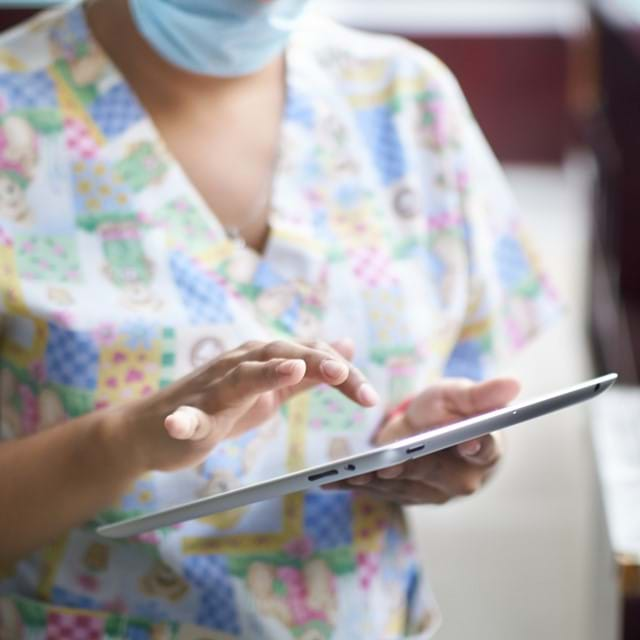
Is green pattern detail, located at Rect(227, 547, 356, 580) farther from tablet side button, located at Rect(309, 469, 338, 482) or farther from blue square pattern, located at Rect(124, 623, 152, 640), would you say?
tablet side button, located at Rect(309, 469, 338, 482)

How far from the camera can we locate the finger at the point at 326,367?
2.24 ft

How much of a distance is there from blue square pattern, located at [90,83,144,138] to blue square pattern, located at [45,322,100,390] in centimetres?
17

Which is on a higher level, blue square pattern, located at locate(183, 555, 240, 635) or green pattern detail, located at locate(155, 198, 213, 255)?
green pattern detail, located at locate(155, 198, 213, 255)

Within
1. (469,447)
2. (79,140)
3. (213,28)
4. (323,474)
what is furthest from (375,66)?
(323,474)

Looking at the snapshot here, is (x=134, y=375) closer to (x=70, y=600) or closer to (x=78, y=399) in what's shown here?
(x=78, y=399)

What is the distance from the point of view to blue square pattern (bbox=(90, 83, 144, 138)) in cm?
90

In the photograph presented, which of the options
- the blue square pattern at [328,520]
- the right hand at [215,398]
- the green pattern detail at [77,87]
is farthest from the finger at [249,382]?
the green pattern detail at [77,87]

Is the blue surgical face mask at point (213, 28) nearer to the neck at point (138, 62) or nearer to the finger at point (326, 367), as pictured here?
the neck at point (138, 62)

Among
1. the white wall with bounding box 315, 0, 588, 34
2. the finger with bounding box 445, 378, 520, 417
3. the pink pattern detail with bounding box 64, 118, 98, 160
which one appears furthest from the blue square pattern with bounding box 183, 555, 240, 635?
the white wall with bounding box 315, 0, 588, 34

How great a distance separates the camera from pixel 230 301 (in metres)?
0.88

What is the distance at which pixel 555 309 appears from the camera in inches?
42.1

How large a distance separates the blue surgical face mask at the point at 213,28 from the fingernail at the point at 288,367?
0.35 meters

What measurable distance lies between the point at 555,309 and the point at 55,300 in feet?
1.54

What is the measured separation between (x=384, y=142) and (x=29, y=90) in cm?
30
